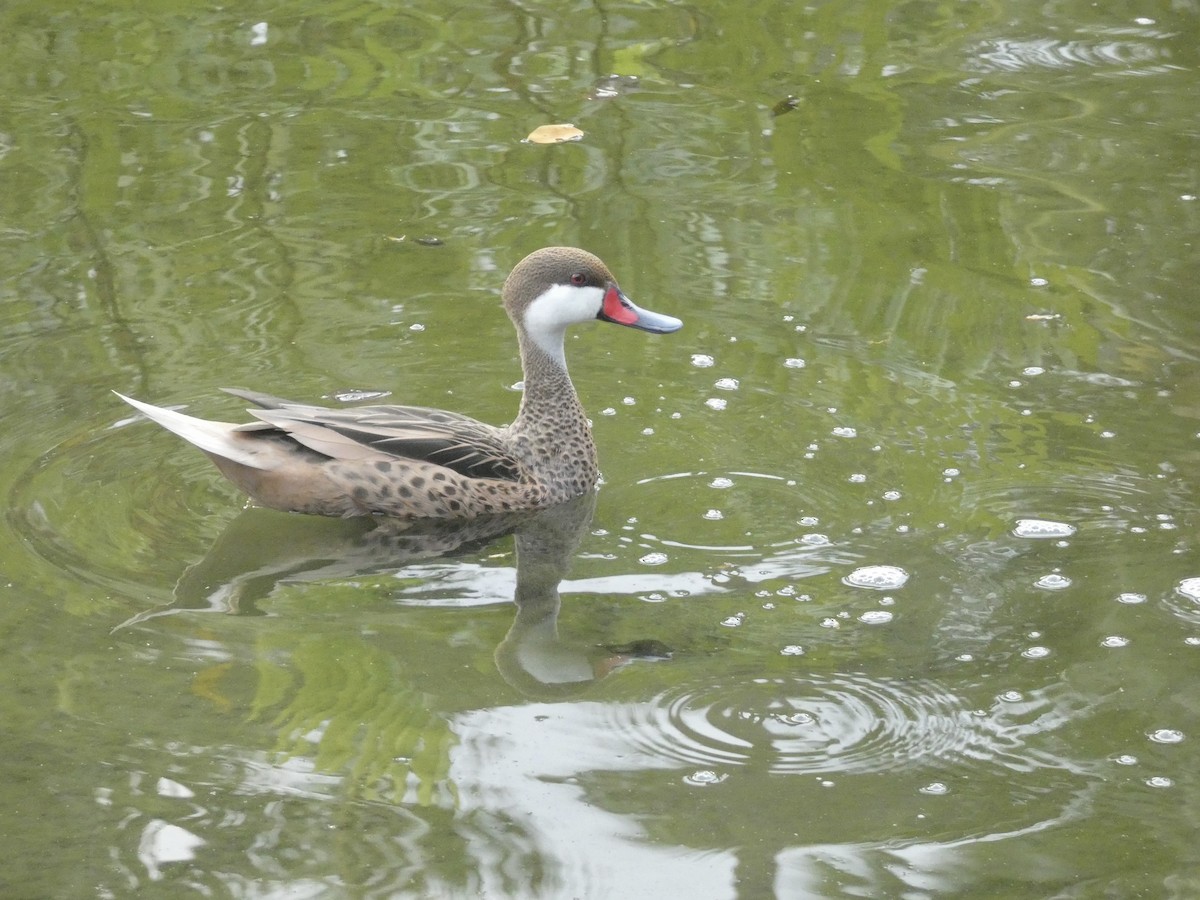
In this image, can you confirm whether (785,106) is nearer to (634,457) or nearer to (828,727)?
(634,457)

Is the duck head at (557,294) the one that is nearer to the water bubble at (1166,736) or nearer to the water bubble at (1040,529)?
the water bubble at (1040,529)

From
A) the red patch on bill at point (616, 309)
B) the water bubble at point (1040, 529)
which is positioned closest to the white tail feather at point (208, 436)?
the red patch on bill at point (616, 309)

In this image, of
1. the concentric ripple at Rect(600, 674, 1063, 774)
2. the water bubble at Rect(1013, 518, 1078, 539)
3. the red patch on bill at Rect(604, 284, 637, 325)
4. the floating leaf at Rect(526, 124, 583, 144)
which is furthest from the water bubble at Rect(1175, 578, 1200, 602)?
the floating leaf at Rect(526, 124, 583, 144)

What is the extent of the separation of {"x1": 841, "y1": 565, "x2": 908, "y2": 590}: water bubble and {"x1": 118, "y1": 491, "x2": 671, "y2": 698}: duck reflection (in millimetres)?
793

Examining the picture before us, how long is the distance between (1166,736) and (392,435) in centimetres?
303

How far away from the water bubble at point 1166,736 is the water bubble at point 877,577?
1059 mm

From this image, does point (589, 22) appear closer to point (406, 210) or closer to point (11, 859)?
point (406, 210)

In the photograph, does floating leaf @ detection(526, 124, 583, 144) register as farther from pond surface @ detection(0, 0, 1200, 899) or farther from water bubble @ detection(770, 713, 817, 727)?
water bubble @ detection(770, 713, 817, 727)

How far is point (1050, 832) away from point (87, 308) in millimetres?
5192

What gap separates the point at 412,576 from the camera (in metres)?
6.11

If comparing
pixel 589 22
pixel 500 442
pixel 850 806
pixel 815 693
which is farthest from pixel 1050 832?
pixel 589 22

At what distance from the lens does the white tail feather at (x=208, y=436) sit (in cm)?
629

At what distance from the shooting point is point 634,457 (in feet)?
22.9

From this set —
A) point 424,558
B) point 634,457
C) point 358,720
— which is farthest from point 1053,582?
point 358,720
